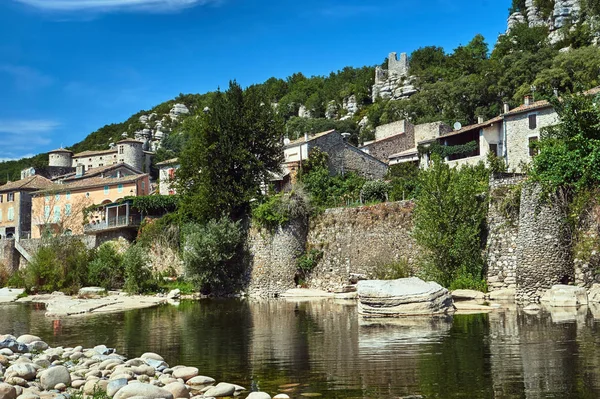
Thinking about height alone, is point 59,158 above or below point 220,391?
above

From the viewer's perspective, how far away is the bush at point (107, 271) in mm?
40719

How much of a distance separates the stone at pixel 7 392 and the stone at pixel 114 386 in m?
1.68

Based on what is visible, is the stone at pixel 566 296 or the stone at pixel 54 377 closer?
the stone at pixel 54 377

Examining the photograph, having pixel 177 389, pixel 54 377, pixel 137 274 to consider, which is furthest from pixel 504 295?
pixel 137 274

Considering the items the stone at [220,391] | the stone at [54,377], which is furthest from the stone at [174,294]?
the stone at [220,391]

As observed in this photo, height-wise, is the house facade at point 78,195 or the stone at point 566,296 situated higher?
the house facade at point 78,195

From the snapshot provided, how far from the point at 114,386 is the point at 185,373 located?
7.05 feet

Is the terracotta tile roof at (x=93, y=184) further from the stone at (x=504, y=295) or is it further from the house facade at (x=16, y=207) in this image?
the stone at (x=504, y=295)

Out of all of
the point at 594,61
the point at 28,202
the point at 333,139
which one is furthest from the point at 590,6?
the point at 28,202

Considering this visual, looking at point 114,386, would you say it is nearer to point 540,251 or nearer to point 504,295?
point 540,251

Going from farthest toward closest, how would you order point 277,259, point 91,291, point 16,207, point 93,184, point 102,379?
point 16,207
point 93,184
point 91,291
point 277,259
point 102,379

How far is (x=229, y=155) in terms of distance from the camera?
37.0 metres

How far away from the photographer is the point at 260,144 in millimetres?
38438

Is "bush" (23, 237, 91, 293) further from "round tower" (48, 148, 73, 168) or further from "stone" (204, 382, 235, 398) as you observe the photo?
"round tower" (48, 148, 73, 168)
